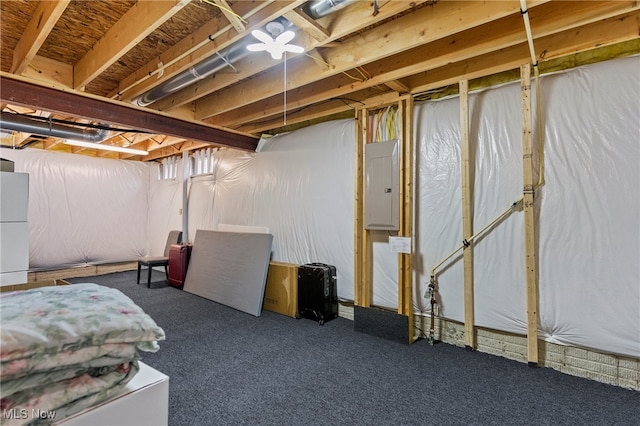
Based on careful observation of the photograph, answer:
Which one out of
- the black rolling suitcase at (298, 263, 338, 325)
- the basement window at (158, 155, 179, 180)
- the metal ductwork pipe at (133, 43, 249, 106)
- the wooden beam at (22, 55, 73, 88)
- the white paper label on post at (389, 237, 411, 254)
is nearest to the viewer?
the metal ductwork pipe at (133, 43, 249, 106)

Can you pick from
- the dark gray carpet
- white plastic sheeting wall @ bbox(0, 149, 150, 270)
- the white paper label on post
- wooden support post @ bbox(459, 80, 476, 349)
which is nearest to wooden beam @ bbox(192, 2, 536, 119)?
wooden support post @ bbox(459, 80, 476, 349)

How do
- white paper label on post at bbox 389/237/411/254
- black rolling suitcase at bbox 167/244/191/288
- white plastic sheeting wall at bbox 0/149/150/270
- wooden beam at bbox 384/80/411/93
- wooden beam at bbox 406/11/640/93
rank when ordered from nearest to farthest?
wooden beam at bbox 406/11/640/93, wooden beam at bbox 384/80/411/93, white paper label on post at bbox 389/237/411/254, black rolling suitcase at bbox 167/244/191/288, white plastic sheeting wall at bbox 0/149/150/270

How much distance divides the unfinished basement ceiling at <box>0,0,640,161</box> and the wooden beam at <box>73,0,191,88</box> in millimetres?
11

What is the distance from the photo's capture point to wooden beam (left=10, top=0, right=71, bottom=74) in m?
1.88

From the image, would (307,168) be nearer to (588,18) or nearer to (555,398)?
Answer: (588,18)

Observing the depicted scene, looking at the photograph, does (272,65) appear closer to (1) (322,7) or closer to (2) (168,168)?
(1) (322,7)

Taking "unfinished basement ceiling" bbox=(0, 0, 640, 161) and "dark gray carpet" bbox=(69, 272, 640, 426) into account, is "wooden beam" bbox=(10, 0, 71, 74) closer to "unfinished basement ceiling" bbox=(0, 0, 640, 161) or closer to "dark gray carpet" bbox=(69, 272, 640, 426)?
"unfinished basement ceiling" bbox=(0, 0, 640, 161)

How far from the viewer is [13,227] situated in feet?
8.30

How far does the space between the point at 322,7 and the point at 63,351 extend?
2.13 metres

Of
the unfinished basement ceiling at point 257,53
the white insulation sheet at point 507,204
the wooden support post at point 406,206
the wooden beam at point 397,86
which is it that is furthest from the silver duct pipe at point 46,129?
the wooden support post at point 406,206

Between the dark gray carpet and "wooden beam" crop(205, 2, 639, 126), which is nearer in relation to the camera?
the dark gray carpet

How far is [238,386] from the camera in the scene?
2.27m

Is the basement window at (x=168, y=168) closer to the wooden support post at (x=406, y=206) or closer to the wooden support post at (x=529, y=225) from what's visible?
the wooden support post at (x=406, y=206)

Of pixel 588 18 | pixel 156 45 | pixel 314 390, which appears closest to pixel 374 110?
pixel 588 18
